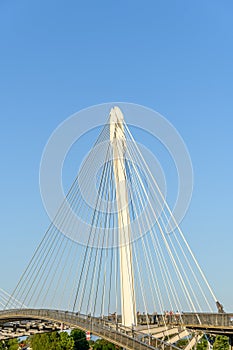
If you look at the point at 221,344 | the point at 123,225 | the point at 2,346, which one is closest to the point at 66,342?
the point at 2,346

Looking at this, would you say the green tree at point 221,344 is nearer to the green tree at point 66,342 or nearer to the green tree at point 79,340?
the green tree at point 66,342

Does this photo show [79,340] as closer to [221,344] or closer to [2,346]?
[2,346]

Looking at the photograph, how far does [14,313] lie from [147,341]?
88.3ft

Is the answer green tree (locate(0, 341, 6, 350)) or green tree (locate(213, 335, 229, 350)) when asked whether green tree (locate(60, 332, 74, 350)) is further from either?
green tree (locate(213, 335, 229, 350))

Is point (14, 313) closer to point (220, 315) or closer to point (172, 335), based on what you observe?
point (172, 335)

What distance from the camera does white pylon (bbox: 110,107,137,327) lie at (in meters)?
33.5

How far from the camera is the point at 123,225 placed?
116ft

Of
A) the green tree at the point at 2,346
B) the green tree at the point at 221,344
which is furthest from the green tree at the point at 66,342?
the green tree at the point at 221,344

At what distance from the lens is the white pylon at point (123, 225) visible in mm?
33531

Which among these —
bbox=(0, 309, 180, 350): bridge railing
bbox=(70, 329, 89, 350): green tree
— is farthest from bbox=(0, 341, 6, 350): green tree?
bbox=(0, 309, 180, 350): bridge railing

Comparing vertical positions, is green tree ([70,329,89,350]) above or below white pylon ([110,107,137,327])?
above

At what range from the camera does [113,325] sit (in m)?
33.5

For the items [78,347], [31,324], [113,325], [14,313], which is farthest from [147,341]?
[78,347]

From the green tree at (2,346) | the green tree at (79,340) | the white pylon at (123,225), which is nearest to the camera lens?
the white pylon at (123,225)
